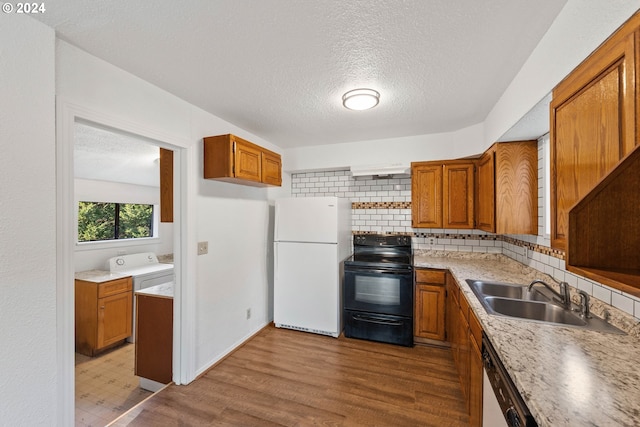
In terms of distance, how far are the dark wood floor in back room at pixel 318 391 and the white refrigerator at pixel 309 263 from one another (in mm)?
389

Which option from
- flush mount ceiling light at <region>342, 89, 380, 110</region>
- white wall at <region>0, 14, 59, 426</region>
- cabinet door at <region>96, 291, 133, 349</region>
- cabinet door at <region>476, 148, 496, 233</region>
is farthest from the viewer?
cabinet door at <region>96, 291, 133, 349</region>

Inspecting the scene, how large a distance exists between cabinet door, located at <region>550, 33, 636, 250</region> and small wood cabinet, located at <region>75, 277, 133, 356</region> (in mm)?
4079

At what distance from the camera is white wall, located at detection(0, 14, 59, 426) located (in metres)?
1.22

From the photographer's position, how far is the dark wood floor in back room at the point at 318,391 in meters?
1.92

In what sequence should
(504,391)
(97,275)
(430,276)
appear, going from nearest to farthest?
(504,391) < (430,276) < (97,275)

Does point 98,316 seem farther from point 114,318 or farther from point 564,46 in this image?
point 564,46

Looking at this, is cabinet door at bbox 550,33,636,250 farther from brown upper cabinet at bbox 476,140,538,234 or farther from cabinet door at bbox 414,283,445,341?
cabinet door at bbox 414,283,445,341

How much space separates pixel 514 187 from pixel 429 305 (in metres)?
1.42

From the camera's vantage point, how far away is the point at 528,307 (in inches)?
69.4

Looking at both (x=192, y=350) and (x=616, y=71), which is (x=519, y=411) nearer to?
(x=616, y=71)

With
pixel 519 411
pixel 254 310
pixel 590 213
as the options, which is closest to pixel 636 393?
pixel 519 411

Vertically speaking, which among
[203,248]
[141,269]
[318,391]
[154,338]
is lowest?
[318,391]

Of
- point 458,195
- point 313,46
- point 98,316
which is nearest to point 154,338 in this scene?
point 98,316

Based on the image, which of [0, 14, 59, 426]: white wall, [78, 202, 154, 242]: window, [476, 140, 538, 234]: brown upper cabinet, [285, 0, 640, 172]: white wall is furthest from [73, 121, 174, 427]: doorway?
[476, 140, 538, 234]: brown upper cabinet
